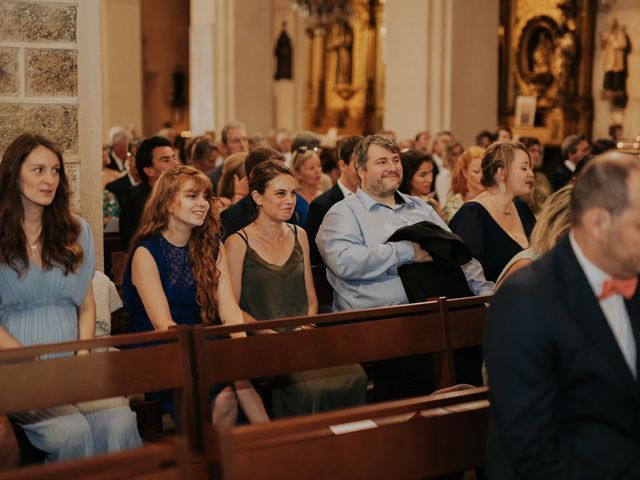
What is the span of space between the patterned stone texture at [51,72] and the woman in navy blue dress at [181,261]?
991mm

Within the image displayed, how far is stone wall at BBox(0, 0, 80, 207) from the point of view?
18.1ft

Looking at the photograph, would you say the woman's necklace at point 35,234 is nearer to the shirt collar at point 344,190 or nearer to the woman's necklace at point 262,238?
the woman's necklace at point 262,238

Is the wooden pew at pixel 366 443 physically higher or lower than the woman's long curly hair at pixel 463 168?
lower

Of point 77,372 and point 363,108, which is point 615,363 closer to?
point 77,372

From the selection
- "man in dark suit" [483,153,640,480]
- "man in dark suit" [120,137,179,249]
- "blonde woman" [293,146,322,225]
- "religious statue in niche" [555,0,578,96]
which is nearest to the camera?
"man in dark suit" [483,153,640,480]

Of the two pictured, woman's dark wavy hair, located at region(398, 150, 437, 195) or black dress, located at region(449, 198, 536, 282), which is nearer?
black dress, located at region(449, 198, 536, 282)

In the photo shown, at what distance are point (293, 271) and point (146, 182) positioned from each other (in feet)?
8.31

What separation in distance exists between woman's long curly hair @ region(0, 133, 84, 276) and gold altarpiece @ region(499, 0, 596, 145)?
1715 cm

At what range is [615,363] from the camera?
115 inches

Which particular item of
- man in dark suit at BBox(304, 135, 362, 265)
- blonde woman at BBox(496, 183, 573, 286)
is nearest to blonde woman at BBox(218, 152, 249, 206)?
man in dark suit at BBox(304, 135, 362, 265)

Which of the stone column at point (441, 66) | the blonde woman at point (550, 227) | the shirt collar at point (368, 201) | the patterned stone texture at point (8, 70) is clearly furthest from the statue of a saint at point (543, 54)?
the blonde woman at point (550, 227)

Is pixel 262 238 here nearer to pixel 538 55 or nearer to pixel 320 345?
pixel 320 345

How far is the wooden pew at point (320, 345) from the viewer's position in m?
4.15

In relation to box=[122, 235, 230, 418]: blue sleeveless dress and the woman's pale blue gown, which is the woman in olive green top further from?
the woman's pale blue gown
